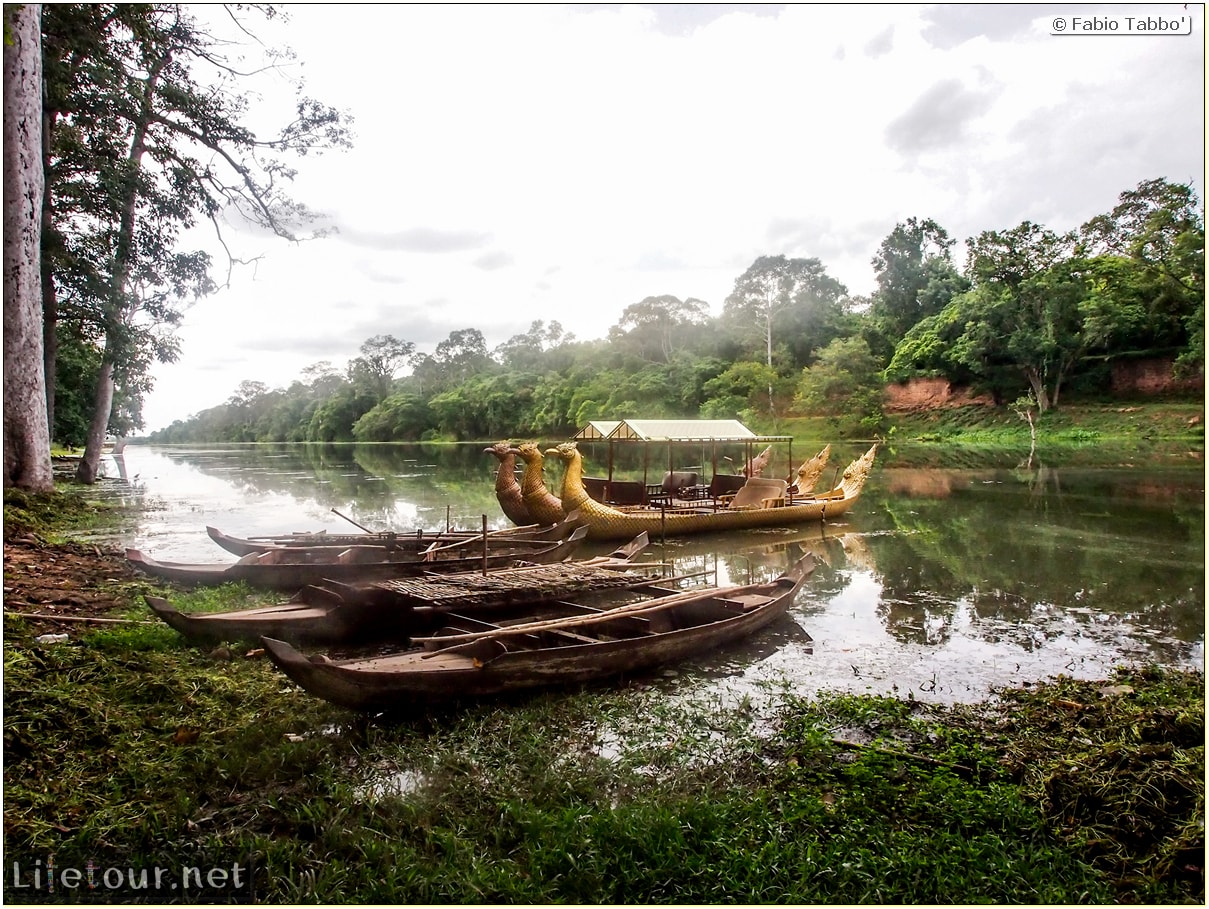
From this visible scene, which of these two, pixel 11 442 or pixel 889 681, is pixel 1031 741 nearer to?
pixel 889 681

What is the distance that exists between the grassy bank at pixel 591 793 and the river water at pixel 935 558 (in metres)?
0.86

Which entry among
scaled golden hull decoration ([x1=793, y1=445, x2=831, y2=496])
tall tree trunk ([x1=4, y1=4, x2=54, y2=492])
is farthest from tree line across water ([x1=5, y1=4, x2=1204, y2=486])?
scaled golden hull decoration ([x1=793, y1=445, x2=831, y2=496])

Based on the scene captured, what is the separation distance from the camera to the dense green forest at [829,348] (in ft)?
88.8

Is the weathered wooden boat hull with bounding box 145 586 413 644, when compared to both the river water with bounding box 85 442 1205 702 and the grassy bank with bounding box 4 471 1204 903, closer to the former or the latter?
the grassy bank with bounding box 4 471 1204 903

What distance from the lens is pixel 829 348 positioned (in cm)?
3459

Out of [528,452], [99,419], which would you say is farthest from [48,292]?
[528,452]

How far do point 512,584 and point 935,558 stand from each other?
21.2 ft

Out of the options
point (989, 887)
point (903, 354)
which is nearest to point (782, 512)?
point (989, 887)

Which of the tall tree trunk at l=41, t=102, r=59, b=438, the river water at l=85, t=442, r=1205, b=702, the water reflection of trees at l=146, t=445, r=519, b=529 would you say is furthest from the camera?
the water reflection of trees at l=146, t=445, r=519, b=529

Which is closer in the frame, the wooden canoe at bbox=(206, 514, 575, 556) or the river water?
the river water

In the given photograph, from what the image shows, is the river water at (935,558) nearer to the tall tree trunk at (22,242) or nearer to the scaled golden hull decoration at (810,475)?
the scaled golden hull decoration at (810,475)

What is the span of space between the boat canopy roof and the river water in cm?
214

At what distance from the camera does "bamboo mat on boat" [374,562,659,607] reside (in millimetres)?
5051

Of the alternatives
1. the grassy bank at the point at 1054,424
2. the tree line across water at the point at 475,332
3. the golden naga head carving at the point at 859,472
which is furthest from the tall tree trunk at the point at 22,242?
the grassy bank at the point at 1054,424
